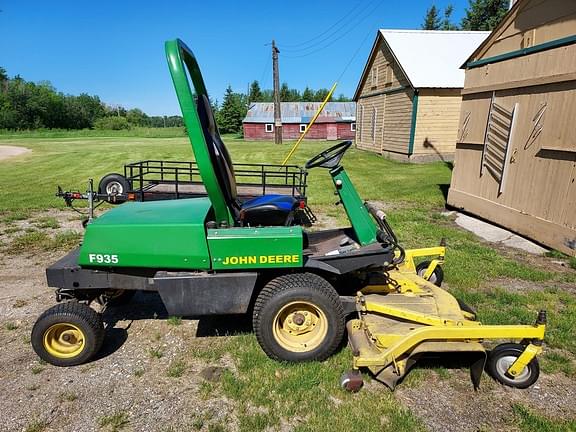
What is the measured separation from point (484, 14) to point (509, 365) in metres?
49.0

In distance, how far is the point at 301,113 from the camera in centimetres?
4403

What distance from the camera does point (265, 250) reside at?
3090mm

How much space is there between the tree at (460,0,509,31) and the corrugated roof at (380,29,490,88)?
25089mm

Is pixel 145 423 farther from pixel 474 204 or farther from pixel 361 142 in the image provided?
pixel 361 142

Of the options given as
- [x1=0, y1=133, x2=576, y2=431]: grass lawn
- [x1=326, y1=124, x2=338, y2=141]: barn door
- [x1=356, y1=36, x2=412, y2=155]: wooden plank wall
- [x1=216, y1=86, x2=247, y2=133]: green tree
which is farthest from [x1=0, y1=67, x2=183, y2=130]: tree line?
[x1=0, y1=133, x2=576, y2=431]: grass lawn

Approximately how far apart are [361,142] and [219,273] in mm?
22415

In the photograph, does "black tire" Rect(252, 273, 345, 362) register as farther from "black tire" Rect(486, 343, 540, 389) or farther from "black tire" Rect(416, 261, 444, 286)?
"black tire" Rect(416, 261, 444, 286)

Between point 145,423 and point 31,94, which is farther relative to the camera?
point 31,94

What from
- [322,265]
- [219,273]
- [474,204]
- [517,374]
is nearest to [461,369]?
[517,374]

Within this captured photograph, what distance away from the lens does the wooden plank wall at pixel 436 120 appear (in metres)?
17.1

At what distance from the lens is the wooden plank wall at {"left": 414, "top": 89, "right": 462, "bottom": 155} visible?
1712 cm

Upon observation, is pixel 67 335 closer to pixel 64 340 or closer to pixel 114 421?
pixel 64 340

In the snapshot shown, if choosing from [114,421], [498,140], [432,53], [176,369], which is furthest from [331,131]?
[114,421]

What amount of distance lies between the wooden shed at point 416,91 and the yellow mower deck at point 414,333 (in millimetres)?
15307
